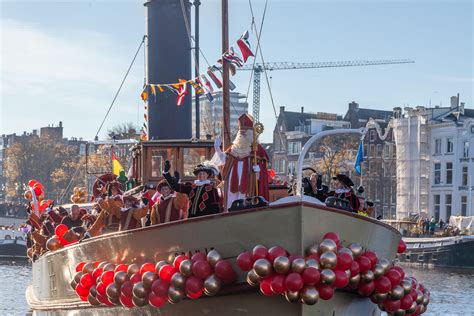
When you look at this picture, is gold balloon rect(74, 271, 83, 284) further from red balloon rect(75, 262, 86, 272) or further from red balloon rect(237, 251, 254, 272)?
red balloon rect(237, 251, 254, 272)

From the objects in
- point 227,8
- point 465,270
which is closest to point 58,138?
point 465,270

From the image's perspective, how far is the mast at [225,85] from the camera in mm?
14281

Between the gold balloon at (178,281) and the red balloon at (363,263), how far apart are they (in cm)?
196

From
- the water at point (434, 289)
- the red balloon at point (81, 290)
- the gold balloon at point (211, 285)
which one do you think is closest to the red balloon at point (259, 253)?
the gold balloon at point (211, 285)

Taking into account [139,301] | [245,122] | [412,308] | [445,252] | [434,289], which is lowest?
[445,252]

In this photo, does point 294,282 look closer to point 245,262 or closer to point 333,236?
point 245,262

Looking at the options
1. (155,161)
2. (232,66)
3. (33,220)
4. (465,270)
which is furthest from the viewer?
(465,270)

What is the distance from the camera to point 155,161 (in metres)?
16.9

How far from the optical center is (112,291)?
12367 mm

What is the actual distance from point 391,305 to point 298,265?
191cm

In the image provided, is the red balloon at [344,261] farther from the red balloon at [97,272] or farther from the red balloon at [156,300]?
the red balloon at [97,272]

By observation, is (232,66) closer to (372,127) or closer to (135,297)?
(135,297)

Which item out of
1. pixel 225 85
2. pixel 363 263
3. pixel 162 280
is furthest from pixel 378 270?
pixel 225 85

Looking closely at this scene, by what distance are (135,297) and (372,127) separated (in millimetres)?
62035
